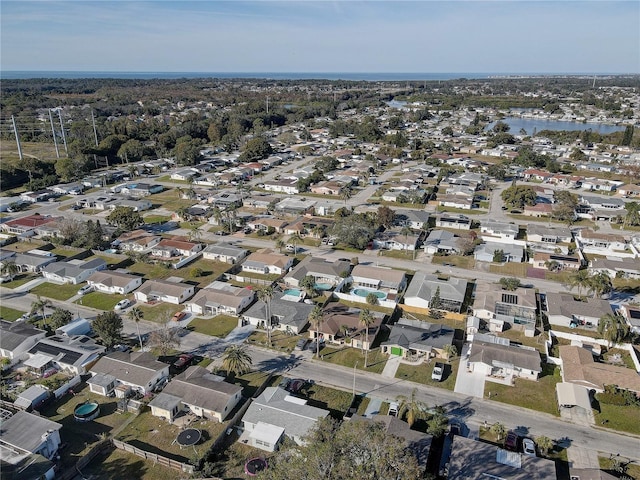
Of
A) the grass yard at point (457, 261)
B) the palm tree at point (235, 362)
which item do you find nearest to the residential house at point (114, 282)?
the palm tree at point (235, 362)

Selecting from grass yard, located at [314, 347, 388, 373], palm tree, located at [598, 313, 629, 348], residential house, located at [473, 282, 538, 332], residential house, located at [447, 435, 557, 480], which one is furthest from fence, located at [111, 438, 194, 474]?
palm tree, located at [598, 313, 629, 348]

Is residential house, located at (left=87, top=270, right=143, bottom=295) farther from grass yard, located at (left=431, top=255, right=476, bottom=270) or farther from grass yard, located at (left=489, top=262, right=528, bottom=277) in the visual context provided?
grass yard, located at (left=489, top=262, right=528, bottom=277)

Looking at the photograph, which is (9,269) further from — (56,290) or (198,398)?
(198,398)

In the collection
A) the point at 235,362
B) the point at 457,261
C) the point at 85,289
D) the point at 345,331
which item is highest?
the point at 235,362

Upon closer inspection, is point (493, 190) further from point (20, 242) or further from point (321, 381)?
point (20, 242)

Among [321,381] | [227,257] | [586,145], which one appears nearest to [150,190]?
[227,257]

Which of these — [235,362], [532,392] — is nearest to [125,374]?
[235,362]
